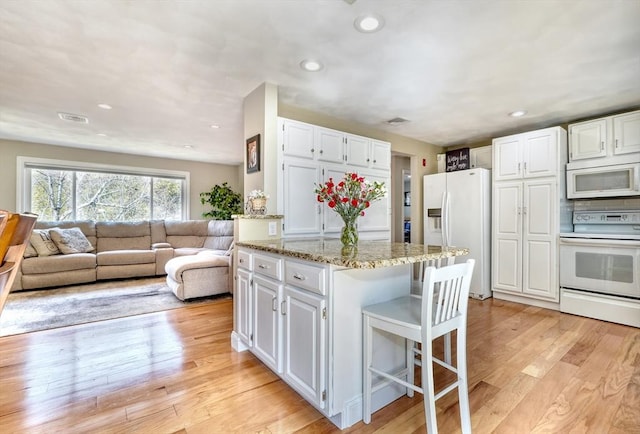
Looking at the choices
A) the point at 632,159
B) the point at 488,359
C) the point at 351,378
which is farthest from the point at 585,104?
the point at 351,378

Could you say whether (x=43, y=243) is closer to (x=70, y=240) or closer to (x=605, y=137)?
(x=70, y=240)

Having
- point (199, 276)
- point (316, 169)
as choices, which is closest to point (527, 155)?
point (316, 169)

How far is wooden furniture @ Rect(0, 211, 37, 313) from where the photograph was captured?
927 millimetres

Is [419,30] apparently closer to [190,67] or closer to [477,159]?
[190,67]

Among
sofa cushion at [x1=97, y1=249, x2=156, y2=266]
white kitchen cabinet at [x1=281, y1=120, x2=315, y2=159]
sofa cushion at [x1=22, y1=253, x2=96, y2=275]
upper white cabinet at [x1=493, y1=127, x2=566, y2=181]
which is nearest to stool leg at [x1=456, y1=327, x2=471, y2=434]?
white kitchen cabinet at [x1=281, y1=120, x2=315, y2=159]

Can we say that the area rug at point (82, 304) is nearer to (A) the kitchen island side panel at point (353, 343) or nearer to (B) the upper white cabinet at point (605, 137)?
(A) the kitchen island side panel at point (353, 343)

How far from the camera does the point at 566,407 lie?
1764mm

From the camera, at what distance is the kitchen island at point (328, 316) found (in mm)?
1547

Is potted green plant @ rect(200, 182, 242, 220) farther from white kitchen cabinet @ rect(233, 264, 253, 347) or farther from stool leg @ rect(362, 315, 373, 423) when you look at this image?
stool leg @ rect(362, 315, 373, 423)

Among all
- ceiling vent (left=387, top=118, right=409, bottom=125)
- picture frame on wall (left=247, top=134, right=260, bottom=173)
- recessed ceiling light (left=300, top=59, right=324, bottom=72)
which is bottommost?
picture frame on wall (left=247, top=134, right=260, bottom=173)

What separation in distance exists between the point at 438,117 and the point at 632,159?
6.56ft

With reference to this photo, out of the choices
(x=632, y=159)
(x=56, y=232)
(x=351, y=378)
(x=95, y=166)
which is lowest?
(x=351, y=378)

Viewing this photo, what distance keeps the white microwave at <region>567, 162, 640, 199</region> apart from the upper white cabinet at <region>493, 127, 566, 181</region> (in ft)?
0.85

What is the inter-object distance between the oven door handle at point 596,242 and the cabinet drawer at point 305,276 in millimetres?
3366
